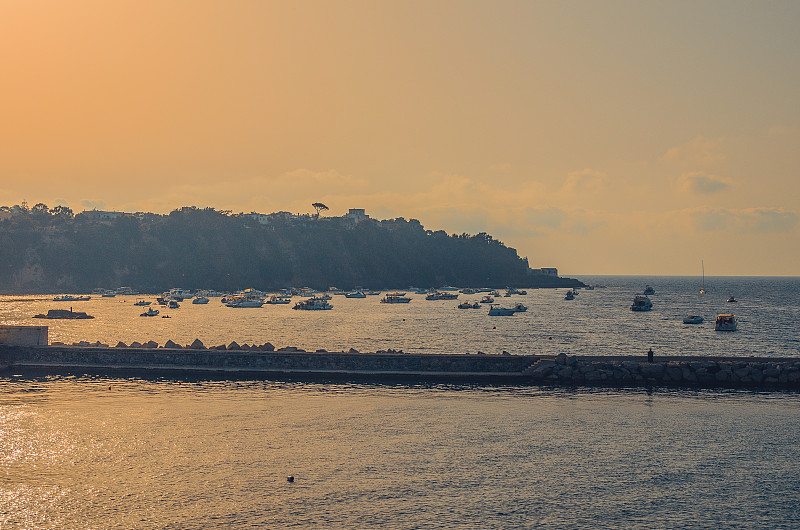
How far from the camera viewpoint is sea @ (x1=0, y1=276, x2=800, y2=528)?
1142 inches

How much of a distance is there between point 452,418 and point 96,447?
65.1 feet

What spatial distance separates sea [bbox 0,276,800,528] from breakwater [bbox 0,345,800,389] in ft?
8.75

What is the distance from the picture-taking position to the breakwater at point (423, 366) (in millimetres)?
58062

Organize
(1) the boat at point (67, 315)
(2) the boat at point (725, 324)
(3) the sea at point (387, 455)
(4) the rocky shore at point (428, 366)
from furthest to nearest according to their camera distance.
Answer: (1) the boat at point (67, 315)
(2) the boat at point (725, 324)
(4) the rocky shore at point (428, 366)
(3) the sea at point (387, 455)

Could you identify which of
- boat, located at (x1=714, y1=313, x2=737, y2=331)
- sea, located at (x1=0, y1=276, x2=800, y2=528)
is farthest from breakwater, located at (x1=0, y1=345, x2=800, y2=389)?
boat, located at (x1=714, y1=313, x2=737, y2=331)

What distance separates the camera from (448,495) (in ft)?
102

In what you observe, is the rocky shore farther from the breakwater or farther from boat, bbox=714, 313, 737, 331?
boat, bbox=714, 313, 737, 331

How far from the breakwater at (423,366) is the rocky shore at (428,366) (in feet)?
0.20

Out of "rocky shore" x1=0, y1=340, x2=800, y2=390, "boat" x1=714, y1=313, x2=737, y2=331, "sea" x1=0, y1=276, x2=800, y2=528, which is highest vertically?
"boat" x1=714, y1=313, x2=737, y2=331

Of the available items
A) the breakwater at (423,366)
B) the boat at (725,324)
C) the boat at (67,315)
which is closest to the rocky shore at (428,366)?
the breakwater at (423,366)

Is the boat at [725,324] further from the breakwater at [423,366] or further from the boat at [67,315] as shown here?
the boat at [67,315]

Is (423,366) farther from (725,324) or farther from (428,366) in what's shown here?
(725,324)

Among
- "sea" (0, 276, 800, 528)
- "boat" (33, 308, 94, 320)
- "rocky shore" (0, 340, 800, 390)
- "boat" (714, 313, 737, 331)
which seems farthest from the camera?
"boat" (33, 308, 94, 320)

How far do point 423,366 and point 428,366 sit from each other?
409mm
